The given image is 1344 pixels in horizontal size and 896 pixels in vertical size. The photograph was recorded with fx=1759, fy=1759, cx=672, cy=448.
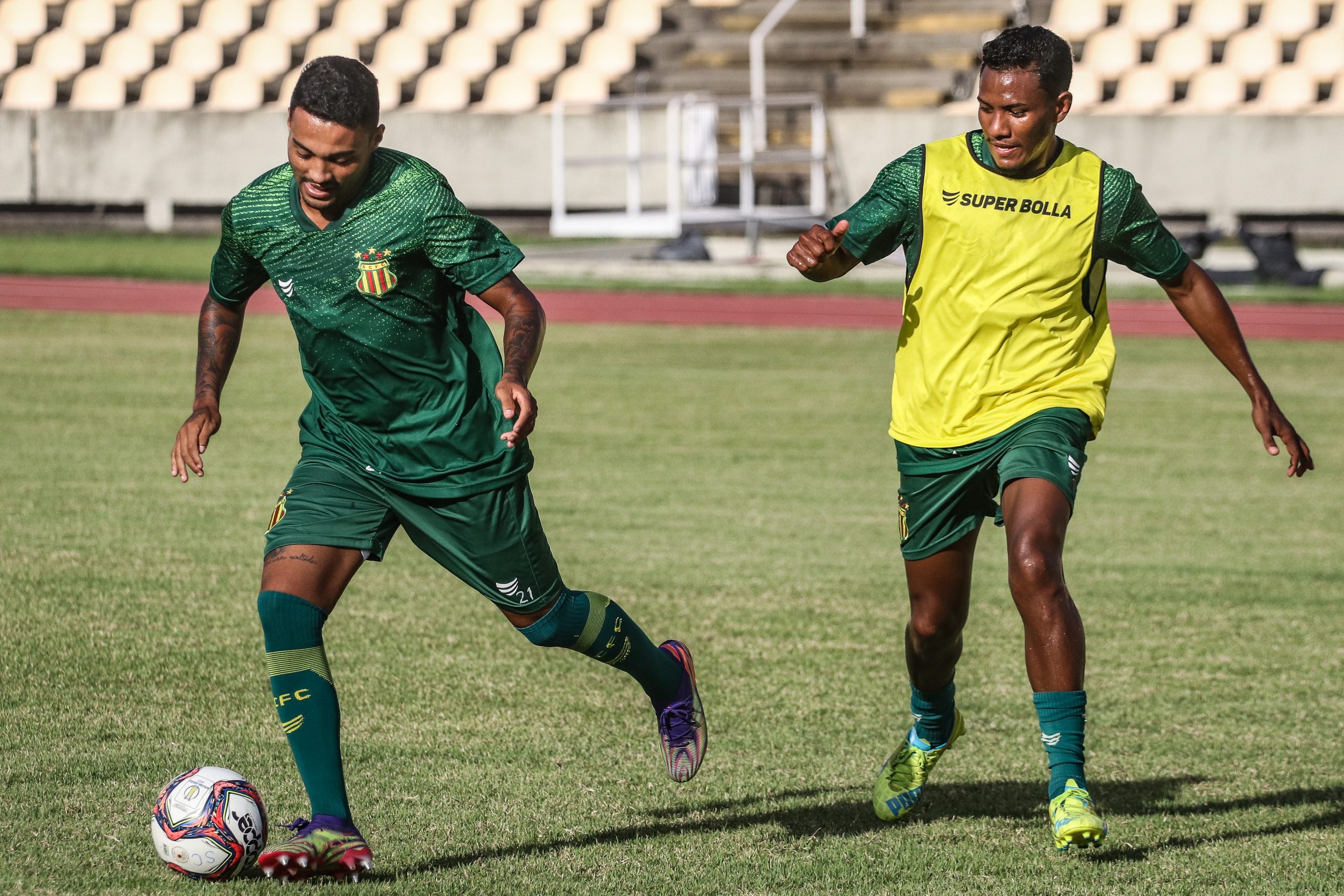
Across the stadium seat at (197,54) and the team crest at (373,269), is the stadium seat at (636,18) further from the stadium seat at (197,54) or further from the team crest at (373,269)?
the team crest at (373,269)

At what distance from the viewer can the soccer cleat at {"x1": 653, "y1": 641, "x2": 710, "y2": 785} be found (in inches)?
190

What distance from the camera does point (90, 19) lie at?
32281 mm

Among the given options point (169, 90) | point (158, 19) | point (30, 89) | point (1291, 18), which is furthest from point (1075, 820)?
point (158, 19)

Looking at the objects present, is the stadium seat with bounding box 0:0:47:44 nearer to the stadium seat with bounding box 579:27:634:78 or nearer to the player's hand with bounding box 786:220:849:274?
the stadium seat with bounding box 579:27:634:78

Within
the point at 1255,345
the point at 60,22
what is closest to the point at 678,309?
the point at 1255,345

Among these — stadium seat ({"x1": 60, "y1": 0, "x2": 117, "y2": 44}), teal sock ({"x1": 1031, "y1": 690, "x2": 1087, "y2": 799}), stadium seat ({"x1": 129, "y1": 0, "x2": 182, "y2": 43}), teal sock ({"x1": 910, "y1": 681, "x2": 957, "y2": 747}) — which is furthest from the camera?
stadium seat ({"x1": 60, "y1": 0, "x2": 117, "y2": 44})

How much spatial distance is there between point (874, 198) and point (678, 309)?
46.5 ft

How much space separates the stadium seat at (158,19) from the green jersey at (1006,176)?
1167 inches

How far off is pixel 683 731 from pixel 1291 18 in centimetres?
2510

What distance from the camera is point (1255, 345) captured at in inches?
645

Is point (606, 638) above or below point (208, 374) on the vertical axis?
below

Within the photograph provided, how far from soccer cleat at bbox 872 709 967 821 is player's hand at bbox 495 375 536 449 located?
4.93 feet

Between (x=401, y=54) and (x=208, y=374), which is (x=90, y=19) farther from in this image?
(x=208, y=374)

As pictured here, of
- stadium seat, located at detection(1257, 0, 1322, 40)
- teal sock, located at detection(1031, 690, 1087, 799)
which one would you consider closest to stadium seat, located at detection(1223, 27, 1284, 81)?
stadium seat, located at detection(1257, 0, 1322, 40)
